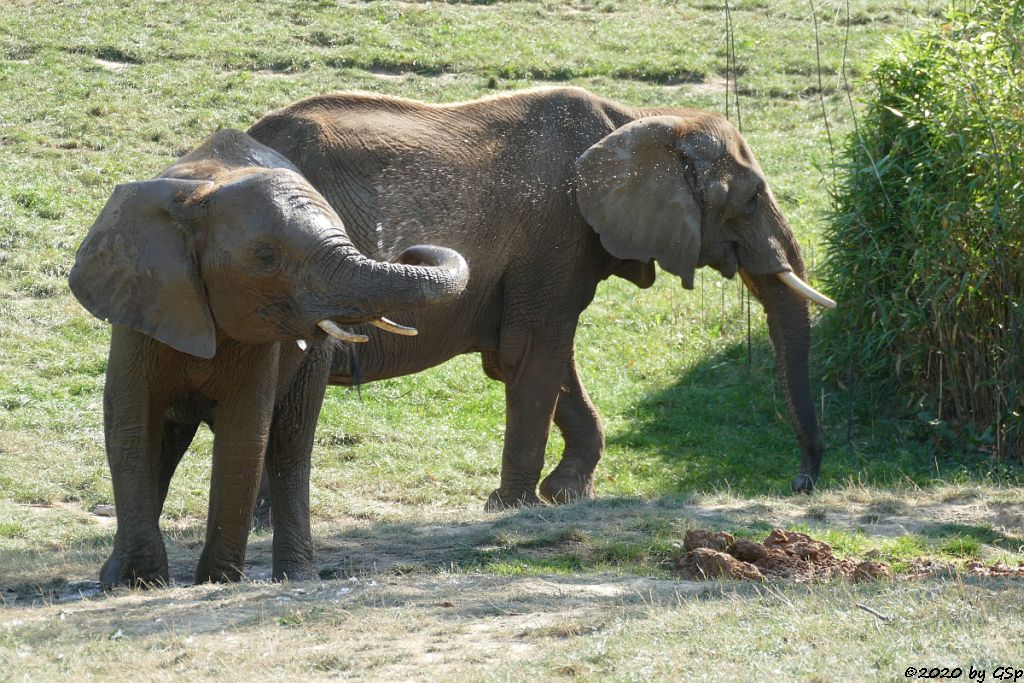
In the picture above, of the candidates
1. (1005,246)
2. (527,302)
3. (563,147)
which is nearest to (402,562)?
(527,302)

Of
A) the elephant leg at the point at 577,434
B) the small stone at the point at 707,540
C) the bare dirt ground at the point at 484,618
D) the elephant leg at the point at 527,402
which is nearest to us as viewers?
the bare dirt ground at the point at 484,618

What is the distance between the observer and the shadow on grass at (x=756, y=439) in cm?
1332

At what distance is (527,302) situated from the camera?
11.3m

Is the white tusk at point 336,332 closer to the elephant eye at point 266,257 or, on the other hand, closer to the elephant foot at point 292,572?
the elephant eye at point 266,257

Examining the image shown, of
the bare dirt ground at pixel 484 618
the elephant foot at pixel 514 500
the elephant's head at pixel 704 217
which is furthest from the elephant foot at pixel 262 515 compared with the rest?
the elephant's head at pixel 704 217

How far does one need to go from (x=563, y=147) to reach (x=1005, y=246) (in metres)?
4.27

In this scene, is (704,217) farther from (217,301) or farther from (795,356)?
(217,301)

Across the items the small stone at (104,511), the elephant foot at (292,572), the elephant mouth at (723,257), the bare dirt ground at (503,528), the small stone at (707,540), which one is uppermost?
the elephant mouth at (723,257)

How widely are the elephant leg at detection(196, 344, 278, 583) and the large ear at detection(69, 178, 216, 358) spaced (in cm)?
46

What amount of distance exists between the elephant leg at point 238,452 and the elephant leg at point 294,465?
0.32 m

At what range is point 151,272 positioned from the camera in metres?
7.71

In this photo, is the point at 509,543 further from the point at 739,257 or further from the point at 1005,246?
the point at 1005,246

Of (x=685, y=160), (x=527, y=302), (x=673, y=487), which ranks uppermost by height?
(x=685, y=160)

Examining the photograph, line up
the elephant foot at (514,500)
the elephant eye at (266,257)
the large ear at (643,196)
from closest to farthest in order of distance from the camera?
the elephant eye at (266,257) → the large ear at (643,196) → the elephant foot at (514,500)
